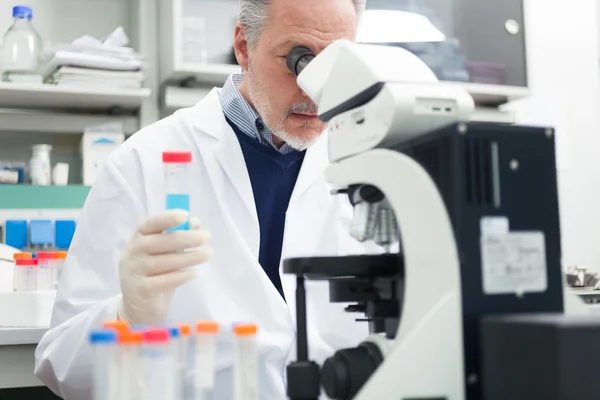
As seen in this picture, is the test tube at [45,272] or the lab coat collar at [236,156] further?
the test tube at [45,272]

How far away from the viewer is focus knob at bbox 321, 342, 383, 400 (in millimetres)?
810

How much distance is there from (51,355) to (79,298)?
12cm

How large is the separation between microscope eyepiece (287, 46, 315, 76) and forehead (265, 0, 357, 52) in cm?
7

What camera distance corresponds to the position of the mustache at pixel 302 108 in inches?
57.9

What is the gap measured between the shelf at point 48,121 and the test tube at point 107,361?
1900mm

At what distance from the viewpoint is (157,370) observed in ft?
2.40

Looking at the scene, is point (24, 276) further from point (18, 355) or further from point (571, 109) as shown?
point (571, 109)

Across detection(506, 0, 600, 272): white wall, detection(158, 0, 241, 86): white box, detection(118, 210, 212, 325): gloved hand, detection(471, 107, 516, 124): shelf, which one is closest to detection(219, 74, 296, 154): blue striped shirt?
detection(118, 210, 212, 325): gloved hand

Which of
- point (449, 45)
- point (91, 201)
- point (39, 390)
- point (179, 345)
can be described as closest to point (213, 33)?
point (449, 45)

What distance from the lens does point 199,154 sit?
157 cm

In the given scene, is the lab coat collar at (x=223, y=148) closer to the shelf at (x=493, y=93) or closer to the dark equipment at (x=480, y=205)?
the dark equipment at (x=480, y=205)

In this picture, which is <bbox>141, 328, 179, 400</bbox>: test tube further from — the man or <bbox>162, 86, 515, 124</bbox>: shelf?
<bbox>162, 86, 515, 124</bbox>: shelf

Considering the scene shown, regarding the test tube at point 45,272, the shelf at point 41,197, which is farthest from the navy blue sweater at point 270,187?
the shelf at point 41,197

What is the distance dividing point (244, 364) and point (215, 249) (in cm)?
68
